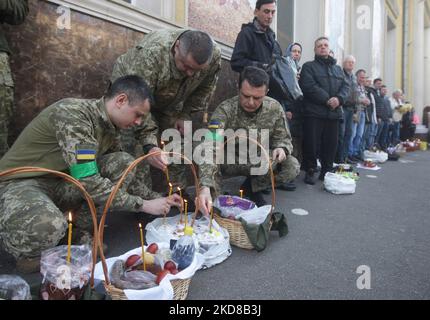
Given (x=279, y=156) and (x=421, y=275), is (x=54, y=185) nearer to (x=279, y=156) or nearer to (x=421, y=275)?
(x=279, y=156)

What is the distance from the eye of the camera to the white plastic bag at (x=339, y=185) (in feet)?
12.9

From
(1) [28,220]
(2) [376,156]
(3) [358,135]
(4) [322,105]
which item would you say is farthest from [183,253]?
(2) [376,156]

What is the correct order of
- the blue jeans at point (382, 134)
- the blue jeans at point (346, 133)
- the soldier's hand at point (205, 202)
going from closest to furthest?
the soldier's hand at point (205, 202) < the blue jeans at point (346, 133) < the blue jeans at point (382, 134)

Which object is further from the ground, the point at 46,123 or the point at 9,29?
the point at 9,29

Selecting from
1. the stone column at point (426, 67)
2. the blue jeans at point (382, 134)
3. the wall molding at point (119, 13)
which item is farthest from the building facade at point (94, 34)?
the stone column at point (426, 67)

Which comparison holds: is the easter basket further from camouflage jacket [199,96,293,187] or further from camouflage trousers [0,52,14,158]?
camouflage trousers [0,52,14,158]

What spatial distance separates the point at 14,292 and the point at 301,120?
176 inches

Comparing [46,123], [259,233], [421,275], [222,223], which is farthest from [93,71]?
[421,275]

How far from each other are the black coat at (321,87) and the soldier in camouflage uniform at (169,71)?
195cm

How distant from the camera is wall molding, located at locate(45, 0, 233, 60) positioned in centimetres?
262

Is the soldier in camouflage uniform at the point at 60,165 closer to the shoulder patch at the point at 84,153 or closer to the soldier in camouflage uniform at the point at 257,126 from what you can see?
the shoulder patch at the point at 84,153

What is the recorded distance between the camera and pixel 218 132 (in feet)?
9.05

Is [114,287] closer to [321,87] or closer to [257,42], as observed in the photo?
[257,42]

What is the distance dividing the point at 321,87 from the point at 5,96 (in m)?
3.81
